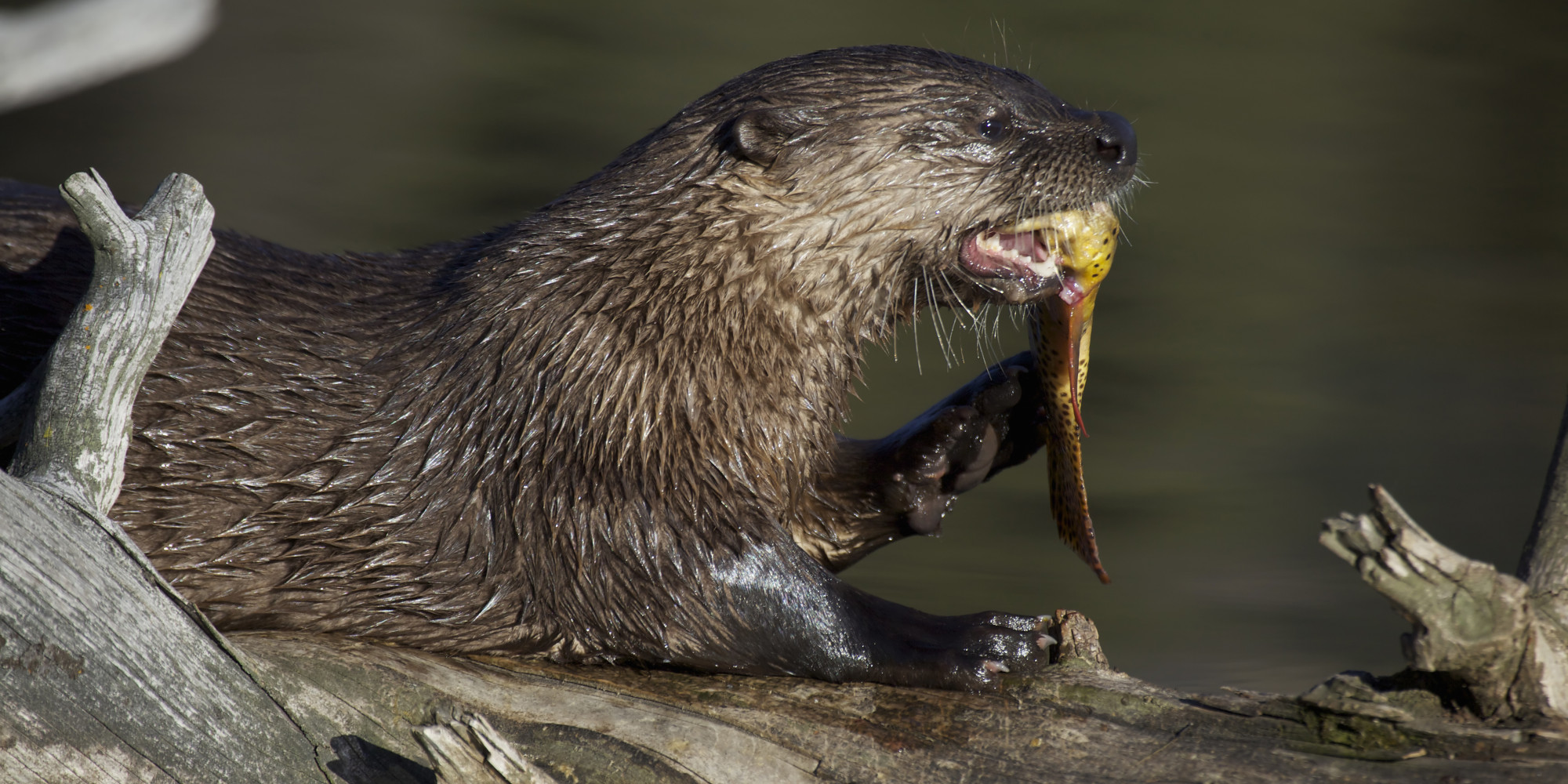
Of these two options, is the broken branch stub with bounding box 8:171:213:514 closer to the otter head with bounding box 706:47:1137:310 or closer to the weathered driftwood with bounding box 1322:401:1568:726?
the otter head with bounding box 706:47:1137:310

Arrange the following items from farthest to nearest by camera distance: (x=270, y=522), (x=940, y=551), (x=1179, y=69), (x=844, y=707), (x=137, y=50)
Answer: (x=1179, y=69) < (x=137, y=50) < (x=940, y=551) < (x=270, y=522) < (x=844, y=707)

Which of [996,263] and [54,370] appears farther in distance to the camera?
[996,263]

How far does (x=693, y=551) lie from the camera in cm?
248

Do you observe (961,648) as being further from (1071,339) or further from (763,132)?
(763,132)

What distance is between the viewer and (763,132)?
2.59m

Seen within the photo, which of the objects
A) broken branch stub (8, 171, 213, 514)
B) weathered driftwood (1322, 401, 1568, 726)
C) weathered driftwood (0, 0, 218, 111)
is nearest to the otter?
broken branch stub (8, 171, 213, 514)

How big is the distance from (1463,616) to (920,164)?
45.1 inches

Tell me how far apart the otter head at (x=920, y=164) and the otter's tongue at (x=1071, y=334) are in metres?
0.03

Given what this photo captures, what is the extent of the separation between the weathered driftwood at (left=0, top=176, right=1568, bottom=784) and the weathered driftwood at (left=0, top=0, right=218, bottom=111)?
169 inches

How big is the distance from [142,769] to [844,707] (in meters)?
1.00

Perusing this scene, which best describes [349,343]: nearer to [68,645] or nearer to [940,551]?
[68,645]

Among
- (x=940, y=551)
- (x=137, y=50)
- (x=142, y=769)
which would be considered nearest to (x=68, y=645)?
(x=142, y=769)

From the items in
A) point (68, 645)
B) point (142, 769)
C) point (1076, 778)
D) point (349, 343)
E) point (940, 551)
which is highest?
point (349, 343)

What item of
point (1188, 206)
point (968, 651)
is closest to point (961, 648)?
point (968, 651)
